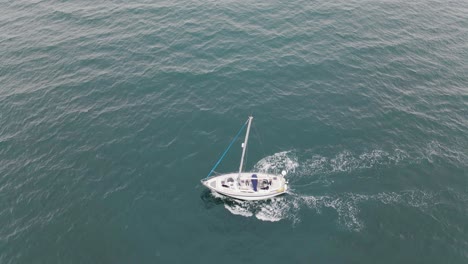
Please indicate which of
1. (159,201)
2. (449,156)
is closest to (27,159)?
(159,201)

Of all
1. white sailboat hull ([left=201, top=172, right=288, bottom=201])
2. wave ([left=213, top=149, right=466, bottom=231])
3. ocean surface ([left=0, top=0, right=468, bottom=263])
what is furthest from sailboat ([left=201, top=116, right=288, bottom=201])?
ocean surface ([left=0, top=0, right=468, bottom=263])

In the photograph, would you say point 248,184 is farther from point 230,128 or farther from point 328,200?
point 230,128

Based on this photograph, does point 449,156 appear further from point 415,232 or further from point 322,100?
point 322,100

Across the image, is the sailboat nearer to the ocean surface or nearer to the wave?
the wave

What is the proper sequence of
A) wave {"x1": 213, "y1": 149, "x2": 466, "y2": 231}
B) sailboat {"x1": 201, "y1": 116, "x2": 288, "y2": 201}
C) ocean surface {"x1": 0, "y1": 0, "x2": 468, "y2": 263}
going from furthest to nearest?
1. sailboat {"x1": 201, "y1": 116, "x2": 288, "y2": 201}
2. wave {"x1": 213, "y1": 149, "x2": 466, "y2": 231}
3. ocean surface {"x1": 0, "y1": 0, "x2": 468, "y2": 263}

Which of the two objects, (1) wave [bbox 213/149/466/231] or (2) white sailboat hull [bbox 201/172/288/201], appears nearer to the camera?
(1) wave [bbox 213/149/466/231]

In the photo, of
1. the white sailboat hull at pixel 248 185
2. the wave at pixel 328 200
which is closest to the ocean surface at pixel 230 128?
the wave at pixel 328 200

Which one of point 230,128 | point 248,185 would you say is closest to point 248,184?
point 248,185

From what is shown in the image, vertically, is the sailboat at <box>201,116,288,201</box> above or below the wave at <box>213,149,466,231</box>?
above
